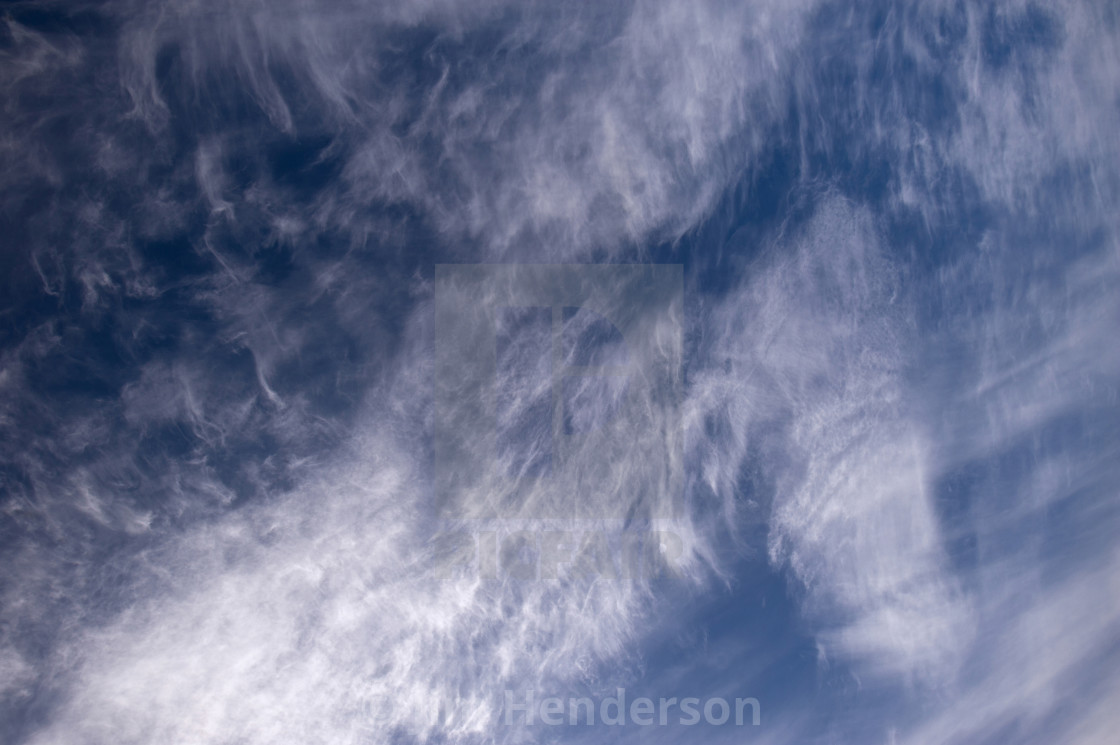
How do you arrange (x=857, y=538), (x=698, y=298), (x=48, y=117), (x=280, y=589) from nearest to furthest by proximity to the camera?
1. (x=48, y=117)
2. (x=280, y=589)
3. (x=698, y=298)
4. (x=857, y=538)

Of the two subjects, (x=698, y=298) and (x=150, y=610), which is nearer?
(x=150, y=610)

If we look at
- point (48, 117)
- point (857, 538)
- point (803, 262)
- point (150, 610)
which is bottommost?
point (150, 610)

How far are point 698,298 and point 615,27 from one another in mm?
17071

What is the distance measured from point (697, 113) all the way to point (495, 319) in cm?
1779

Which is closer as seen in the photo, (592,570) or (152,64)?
(152,64)

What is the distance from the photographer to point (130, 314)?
31.5m

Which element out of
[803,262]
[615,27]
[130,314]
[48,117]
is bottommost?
[130,314]

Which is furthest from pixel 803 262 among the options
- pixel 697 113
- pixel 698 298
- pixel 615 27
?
pixel 615 27

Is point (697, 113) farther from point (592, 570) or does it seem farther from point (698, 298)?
point (592, 570)

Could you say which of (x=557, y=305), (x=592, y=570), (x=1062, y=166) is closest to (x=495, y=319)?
(x=557, y=305)

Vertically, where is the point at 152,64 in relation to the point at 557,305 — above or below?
above

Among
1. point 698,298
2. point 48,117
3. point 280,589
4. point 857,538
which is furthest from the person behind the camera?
point 857,538

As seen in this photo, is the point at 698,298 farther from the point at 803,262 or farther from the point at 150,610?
the point at 150,610

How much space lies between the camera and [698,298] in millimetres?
35000
